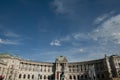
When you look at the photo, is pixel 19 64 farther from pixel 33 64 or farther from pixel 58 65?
pixel 58 65

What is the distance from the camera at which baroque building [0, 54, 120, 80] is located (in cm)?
6377

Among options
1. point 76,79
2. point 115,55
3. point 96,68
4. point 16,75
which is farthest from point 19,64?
point 115,55

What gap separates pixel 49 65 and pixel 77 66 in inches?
707

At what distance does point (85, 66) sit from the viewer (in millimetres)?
75188

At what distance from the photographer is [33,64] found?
258 feet

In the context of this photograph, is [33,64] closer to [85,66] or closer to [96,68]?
[85,66]

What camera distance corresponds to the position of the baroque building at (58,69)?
63.8 metres

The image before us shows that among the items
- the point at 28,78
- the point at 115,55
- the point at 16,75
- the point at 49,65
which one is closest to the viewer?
the point at 115,55

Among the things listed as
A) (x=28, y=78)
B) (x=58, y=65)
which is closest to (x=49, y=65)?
(x=58, y=65)

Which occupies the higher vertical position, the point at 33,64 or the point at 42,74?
the point at 33,64

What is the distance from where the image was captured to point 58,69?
248 feet

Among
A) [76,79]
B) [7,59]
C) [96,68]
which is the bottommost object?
[76,79]

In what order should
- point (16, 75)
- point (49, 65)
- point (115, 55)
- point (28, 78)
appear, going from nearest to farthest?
point (115, 55), point (16, 75), point (28, 78), point (49, 65)

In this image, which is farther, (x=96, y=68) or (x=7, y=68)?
(x=96, y=68)
